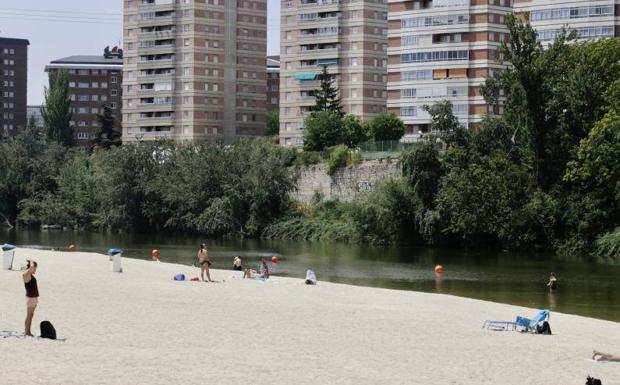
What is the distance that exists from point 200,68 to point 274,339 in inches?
5390

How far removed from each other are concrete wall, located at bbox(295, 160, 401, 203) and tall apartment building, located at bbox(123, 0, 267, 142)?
2065 inches

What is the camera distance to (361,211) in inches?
3878

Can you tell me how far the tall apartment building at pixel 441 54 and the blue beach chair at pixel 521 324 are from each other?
86.8 metres

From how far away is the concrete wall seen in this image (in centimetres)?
10656

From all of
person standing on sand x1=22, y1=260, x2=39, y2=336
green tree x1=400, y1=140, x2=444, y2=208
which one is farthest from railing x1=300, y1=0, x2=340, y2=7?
person standing on sand x1=22, y1=260, x2=39, y2=336

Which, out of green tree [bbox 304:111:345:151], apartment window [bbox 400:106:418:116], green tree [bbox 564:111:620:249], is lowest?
green tree [bbox 564:111:620:249]

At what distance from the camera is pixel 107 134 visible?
171 m

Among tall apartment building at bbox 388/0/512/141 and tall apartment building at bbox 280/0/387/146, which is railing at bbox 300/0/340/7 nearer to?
tall apartment building at bbox 280/0/387/146

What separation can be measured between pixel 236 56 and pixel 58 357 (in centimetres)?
14413

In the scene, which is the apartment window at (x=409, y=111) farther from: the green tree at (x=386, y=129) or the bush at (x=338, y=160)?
the bush at (x=338, y=160)

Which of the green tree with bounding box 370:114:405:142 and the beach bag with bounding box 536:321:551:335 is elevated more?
the green tree with bounding box 370:114:405:142

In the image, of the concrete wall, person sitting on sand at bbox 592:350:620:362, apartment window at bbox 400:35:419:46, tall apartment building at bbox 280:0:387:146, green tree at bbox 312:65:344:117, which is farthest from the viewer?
tall apartment building at bbox 280:0:387:146

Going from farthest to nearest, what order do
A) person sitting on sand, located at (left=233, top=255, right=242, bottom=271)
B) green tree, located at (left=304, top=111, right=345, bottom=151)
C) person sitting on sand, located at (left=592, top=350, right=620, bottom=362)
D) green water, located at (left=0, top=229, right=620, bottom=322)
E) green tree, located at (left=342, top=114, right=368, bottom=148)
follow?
green tree, located at (left=342, top=114, right=368, bottom=148)
green tree, located at (left=304, top=111, right=345, bottom=151)
person sitting on sand, located at (left=233, top=255, right=242, bottom=271)
green water, located at (left=0, top=229, right=620, bottom=322)
person sitting on sand, located at (left=592, top=350, right=620, bottom=362)

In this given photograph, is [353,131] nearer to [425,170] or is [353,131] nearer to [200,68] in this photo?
[425,170]
